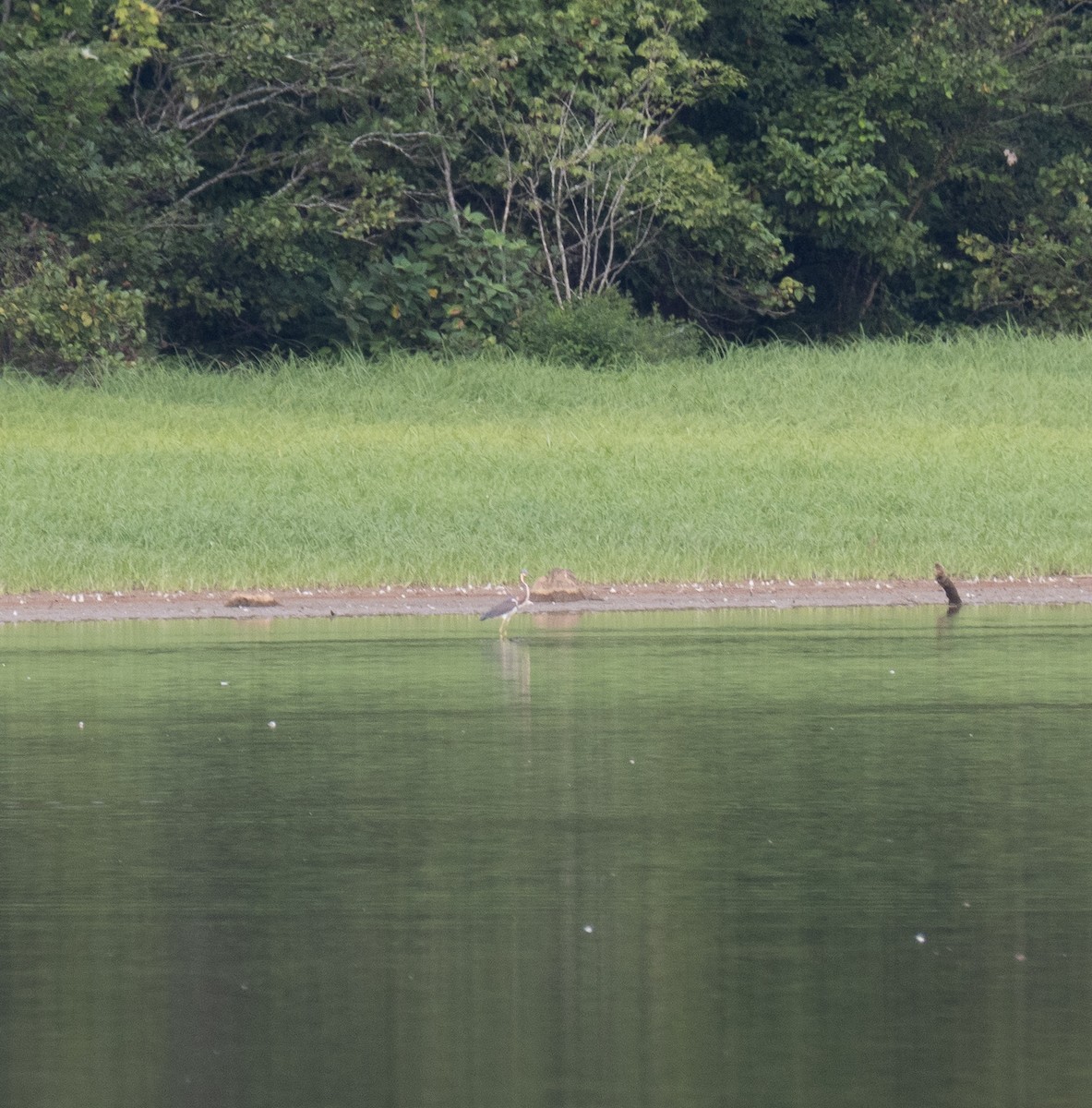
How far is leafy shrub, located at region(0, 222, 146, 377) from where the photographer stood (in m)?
28.8

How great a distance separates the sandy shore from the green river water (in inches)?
142

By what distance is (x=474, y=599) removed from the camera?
16.8 meters

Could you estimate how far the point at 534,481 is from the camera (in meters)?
21.4

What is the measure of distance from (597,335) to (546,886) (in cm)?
2487

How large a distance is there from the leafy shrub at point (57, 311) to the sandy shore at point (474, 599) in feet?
41.4

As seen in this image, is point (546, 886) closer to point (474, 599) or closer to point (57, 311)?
point (474, 599)

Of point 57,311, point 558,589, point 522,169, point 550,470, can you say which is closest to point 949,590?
point 558,589

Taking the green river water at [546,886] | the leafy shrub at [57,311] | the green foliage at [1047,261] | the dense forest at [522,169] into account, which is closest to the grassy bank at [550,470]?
the leafy shrub at [57,311]

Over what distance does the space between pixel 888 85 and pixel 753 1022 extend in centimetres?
3160

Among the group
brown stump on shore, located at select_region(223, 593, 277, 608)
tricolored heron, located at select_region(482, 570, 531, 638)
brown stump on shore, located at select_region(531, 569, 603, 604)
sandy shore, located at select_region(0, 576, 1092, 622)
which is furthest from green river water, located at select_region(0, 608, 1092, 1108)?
brown stump on shore, located at select_region(531, 569, 603, 604)

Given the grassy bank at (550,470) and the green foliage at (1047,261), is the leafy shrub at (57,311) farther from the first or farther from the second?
the green foliage at (1047,261)

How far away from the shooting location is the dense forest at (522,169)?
30.2m

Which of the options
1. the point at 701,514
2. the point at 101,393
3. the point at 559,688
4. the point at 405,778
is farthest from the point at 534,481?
the point at 405,778

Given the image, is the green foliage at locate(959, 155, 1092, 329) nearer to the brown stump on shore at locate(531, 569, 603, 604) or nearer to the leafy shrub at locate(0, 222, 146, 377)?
the leafy shrub at locate(0, 222, 146, 377)
